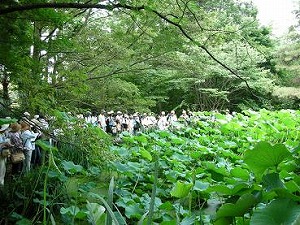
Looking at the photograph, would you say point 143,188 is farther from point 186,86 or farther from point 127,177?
point 186,86

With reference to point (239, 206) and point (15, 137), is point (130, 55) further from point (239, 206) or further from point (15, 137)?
point (239, 206)

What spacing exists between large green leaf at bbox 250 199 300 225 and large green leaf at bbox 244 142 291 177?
22cm

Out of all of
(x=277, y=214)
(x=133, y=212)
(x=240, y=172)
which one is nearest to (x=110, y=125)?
(x=133, y=212)

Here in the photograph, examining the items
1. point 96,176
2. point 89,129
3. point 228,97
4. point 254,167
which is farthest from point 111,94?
point 228,97

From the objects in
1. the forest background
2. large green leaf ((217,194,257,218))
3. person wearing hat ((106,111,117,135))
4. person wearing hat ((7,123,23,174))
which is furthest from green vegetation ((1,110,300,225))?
person wearing hat ((106,111,117,135))

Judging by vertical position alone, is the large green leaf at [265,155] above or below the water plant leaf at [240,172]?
above

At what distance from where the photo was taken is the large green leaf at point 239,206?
4.67 ft

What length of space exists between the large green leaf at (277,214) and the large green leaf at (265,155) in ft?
0.72

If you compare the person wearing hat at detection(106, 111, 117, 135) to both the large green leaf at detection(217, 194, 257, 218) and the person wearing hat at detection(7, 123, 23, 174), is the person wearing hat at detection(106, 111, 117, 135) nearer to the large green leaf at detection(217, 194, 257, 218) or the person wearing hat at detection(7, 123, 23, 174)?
the person wearing hat at detection(7, 123, 23, 174)

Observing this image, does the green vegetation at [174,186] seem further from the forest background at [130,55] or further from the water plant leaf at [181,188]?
the forest background at [130,55]

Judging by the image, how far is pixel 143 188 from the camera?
4324 millimetres

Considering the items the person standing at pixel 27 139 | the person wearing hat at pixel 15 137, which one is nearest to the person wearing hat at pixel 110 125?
the person standing at pixel 27 139

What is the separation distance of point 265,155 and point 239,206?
0.74 ft

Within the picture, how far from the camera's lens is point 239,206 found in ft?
4.73
